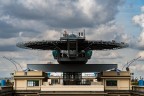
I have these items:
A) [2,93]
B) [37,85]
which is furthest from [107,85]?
[2,93]

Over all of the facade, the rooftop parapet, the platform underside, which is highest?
the platform underside

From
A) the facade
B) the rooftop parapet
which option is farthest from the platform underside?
the rooftop parapet

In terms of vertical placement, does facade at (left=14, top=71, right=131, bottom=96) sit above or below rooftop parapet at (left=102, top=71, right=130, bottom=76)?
below

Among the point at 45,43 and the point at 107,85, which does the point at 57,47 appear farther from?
the point at 107,85

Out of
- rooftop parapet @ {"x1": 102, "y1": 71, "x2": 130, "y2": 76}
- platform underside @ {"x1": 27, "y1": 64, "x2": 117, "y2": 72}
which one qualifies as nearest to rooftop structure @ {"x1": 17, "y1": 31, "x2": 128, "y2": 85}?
platform underside @ {"x1": 27, "y1": 64, "x2": 117, "y2": 72}

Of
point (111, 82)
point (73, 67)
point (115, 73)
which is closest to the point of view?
point (111, 82)

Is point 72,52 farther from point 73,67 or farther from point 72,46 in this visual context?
point 73,67

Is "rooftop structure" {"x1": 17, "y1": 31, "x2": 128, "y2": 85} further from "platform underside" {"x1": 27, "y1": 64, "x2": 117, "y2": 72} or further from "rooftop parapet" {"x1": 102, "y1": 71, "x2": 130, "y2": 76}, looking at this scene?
"rooftop parapet" {"x1": 102, "y1": 71, "x2": 130, "y2": 76}

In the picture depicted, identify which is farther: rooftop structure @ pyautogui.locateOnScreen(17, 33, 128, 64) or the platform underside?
the platform underside

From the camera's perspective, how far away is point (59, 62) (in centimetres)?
13012

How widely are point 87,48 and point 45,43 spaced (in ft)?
51.9

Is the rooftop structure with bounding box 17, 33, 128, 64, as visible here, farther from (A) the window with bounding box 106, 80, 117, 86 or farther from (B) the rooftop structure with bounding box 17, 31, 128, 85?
(A) the window with bounding box 106, 80, 117, 86

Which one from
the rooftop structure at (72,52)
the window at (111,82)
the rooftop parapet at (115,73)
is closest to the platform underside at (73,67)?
the rooftop structure at (72,52)

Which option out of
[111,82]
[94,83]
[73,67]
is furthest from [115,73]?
[73,67]
